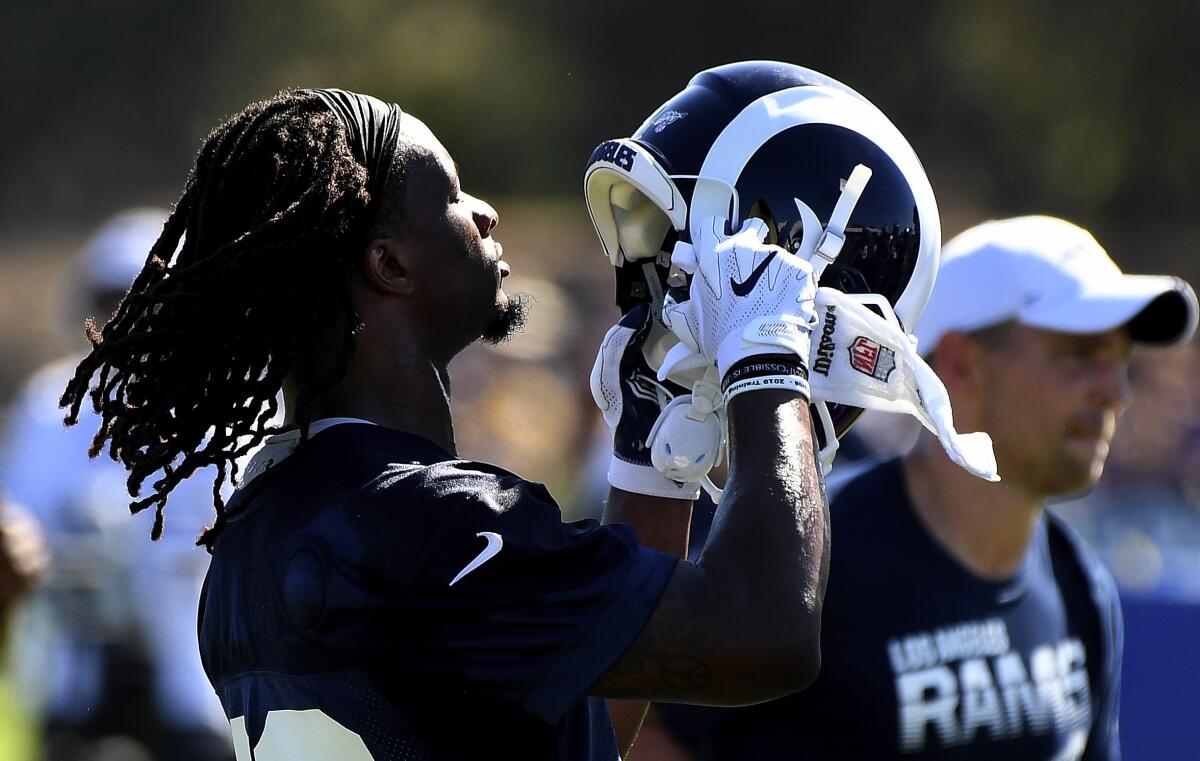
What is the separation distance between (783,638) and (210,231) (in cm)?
105

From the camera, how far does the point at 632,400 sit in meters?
2.84

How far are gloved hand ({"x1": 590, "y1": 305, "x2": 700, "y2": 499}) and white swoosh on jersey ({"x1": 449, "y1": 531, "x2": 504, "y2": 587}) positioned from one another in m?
0.62

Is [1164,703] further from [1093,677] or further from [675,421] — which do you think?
[675,421]

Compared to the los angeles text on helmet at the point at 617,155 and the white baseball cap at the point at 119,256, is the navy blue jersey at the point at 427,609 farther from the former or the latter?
the white baseball cap at the point at 119,256

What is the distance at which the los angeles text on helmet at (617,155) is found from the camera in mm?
2650

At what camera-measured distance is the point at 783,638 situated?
216 cm

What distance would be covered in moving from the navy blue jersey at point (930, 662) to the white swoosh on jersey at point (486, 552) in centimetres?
141

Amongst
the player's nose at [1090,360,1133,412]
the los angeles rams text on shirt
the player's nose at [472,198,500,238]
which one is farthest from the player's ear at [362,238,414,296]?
the player's nose at [1090,360,1133,412]

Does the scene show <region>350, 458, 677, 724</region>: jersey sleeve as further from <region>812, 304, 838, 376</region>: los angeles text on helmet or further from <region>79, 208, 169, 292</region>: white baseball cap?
<region>79, 208, 169, 292</region>: white baseball cap

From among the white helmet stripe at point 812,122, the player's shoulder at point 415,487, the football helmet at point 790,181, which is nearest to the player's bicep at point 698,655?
the player's shoulder at point 415,487

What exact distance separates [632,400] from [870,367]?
1.59 ft

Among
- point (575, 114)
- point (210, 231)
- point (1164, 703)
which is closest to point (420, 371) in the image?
point (210, 231)

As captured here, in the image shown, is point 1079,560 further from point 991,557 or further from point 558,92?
point 558,92

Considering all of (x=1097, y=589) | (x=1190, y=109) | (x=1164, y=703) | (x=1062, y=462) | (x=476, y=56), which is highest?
(x=476, y=56)
